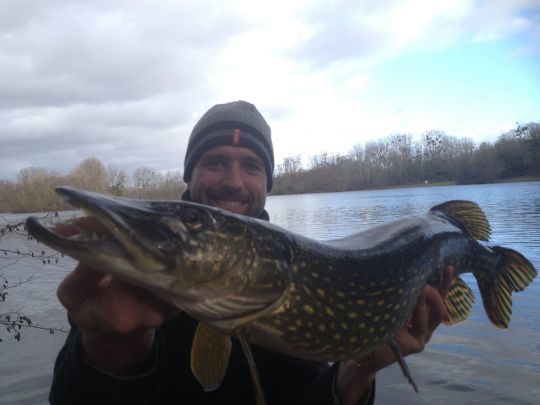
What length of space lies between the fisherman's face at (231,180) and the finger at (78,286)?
4.64ft

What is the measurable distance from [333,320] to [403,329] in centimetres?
59

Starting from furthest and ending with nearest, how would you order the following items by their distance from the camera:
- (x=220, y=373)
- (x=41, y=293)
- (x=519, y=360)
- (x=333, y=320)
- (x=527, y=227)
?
(x=527, y=227) → (x=41, y=293) → (x=519, y=360) → (x=333, y=320) → (x=220, y=373)

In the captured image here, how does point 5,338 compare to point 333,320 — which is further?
point 5,338

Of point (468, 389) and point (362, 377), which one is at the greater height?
point (362, 377)

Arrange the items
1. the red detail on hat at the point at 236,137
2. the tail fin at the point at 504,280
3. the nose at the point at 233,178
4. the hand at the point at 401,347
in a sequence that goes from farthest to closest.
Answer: the red detail on hat at the point at 236,137 < the nose at the point at 233,178 < the tail fin at the point at 504,280 < the hand at the point at 401,347

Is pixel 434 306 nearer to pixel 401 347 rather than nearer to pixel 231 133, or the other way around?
pixel 401 347

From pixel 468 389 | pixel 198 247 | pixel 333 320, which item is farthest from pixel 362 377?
pixel 468 389

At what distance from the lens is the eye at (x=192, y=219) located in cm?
130

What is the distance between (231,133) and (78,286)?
74.5 inches

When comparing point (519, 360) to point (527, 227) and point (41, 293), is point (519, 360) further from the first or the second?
point (527, 227)

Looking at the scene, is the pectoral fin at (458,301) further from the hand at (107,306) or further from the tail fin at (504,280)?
the hand at (107,306)

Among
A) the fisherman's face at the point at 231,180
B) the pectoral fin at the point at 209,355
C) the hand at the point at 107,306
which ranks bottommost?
the pectoral fin at the point at 209,355

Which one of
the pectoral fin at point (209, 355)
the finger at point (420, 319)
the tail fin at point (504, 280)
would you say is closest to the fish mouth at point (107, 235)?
the pectoral fin at point (209, 355)

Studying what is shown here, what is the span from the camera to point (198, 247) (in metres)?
1.28
